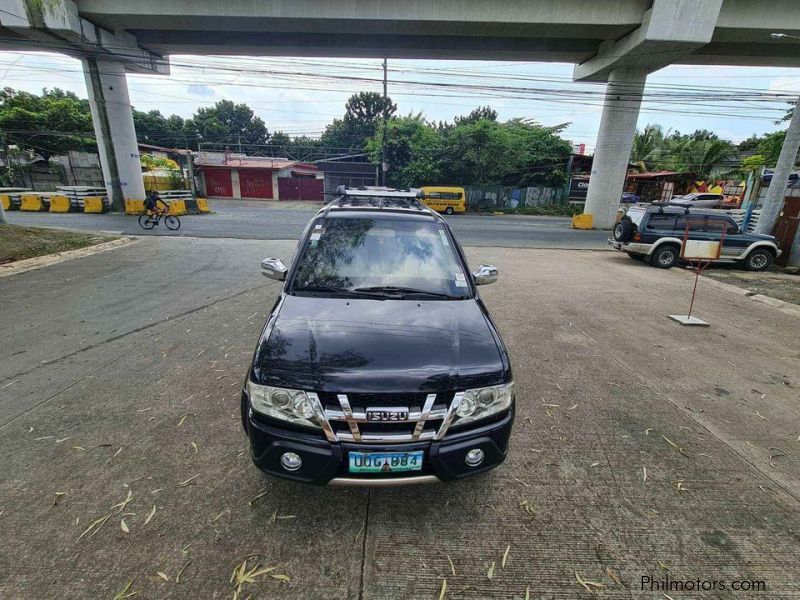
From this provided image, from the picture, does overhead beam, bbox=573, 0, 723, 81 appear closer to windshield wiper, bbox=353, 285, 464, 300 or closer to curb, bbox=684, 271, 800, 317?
curb, bbox=684, 271, 800, 317

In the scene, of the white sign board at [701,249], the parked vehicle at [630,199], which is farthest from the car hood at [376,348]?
the parked vehicle at [630,199]

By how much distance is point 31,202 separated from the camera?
20266 mm

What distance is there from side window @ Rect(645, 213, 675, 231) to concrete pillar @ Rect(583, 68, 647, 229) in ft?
37.3

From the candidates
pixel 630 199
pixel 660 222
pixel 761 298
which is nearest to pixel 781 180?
pixel 660 222

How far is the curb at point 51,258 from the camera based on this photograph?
8.05 metres

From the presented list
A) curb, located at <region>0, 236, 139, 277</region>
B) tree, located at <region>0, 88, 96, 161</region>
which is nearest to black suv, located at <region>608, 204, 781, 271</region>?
curb, located at <region>0, 236, 139, 277</region>

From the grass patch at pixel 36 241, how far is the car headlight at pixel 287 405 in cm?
1033

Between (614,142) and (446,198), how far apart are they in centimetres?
1097

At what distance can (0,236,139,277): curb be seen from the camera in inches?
317

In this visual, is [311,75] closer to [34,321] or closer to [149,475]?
[34,321]

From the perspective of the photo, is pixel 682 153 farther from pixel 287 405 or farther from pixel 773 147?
pixel 287 405

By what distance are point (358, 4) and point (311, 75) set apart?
13.4 feet

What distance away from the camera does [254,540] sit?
220 cm

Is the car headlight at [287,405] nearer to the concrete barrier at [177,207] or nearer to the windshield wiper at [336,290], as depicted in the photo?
the windshield wiper at [336,290]
